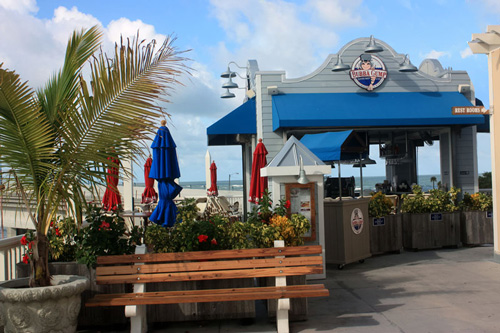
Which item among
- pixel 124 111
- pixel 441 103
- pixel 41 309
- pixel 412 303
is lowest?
pixel 412 303

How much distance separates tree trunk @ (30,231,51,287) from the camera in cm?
556

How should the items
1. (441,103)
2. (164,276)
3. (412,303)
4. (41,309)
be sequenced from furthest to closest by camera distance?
1. (441,103)
2. (412,303)
3. (164,276)
4. (41,309)

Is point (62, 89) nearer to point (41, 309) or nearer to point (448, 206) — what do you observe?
point (41, 309)

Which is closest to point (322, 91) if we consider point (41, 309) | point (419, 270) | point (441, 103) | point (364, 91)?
point (364, 91)

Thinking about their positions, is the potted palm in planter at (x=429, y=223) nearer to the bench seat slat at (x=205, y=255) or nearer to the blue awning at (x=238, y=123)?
the blue awning at (x=238, y=123)

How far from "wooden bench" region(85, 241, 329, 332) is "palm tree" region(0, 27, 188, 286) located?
842 mm

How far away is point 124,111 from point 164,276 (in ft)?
6.46

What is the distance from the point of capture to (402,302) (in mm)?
7133

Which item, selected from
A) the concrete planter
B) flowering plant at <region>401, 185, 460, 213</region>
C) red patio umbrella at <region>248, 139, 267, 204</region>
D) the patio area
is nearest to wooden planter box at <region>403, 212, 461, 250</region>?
flowering plant at <region>401, 185, 460, 213</region>

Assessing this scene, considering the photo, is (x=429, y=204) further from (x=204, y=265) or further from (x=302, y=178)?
(x=204, y=265)

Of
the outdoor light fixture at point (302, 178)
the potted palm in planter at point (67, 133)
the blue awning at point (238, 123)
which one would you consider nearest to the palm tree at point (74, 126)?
the potted palm in planter at point (67, 133)

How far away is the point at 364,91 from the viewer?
15875 mm

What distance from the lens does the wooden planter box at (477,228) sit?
39.0 feet

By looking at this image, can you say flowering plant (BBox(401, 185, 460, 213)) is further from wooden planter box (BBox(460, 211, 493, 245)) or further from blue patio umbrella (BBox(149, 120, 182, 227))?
blue patio umbrella (BBox(149, 120, 182, 227))
